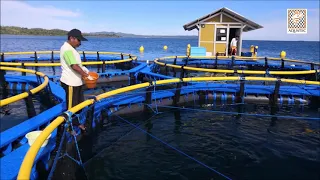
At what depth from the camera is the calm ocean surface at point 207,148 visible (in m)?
5.24

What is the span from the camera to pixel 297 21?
48.9 ft

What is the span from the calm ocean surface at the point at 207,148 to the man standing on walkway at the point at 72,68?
1.41 m

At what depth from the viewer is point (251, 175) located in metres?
5.12

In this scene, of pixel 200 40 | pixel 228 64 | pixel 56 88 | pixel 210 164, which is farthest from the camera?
pixel 200 40

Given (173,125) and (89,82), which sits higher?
(89,82)

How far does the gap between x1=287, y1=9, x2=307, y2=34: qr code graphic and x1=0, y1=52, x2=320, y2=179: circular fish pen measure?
583 centimetres

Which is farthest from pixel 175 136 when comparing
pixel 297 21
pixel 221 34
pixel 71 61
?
pixel 221 34

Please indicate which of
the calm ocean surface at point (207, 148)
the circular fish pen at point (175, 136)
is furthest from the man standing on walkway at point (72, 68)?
the calm ocean surface at point (207, 148)

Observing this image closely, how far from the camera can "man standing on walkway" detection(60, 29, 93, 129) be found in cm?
476

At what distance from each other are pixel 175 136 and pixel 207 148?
1129 millimetres

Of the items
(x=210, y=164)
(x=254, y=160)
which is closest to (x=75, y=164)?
(x=210, y=164)

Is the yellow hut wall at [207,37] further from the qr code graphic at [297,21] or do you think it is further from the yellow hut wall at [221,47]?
the qr code graphic at [297,21]

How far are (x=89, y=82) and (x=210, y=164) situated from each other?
3308 mm

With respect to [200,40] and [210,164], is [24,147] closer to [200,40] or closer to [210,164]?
[210,164]
